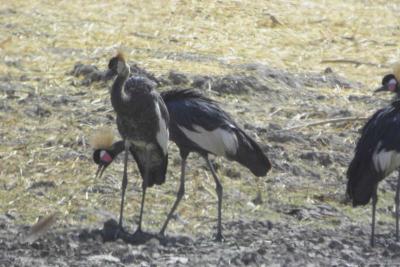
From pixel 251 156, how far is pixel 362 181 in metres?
0.96

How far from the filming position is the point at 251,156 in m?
10.9

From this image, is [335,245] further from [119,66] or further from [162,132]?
[119,66]

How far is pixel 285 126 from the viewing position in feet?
43.0

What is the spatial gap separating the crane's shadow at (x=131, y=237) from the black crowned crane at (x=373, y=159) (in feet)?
4.94

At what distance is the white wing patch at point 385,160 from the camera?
10.6 m

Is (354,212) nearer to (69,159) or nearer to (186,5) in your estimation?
(69,159)

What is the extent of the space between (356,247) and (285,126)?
9.40 ft

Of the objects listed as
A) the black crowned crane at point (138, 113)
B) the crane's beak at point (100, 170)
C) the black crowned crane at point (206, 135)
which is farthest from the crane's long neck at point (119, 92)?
the crane's beak at point (100, 170)

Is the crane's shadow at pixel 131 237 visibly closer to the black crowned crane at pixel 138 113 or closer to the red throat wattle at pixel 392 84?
the black crowned crane at pixel 138 113

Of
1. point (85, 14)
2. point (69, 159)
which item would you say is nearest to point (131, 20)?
point (85, 14)

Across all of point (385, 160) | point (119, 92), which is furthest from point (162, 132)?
point (385, 160)

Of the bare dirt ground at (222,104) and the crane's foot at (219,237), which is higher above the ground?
the bare dirt ground at (222,104)

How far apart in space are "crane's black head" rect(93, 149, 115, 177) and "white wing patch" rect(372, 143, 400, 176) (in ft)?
7.54

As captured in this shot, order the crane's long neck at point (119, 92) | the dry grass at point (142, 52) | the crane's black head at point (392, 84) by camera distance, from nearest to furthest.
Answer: the crane's long neck at point (119, 92)
the dry grass at point (142, 52)
the crane's black head at point (392, 84)
